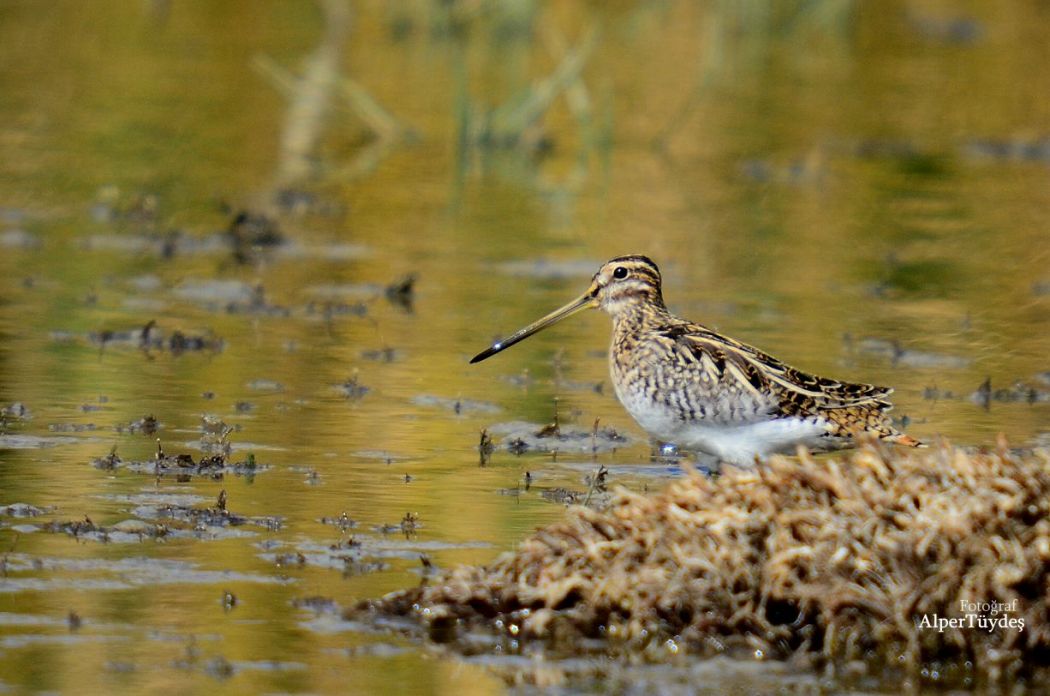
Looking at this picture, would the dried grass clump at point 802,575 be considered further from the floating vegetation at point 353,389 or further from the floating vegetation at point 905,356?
the floating vegetation at point 905,356

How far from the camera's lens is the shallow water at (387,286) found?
5.95 meters

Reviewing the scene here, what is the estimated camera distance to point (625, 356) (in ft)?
25.3

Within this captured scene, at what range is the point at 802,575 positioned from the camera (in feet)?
18.2

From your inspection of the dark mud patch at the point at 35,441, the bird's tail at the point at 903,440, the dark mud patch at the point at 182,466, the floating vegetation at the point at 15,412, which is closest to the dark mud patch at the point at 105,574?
the dark mud patch at the point at 182,466

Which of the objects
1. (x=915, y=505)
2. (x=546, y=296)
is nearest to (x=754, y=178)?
(x=546, y=296)

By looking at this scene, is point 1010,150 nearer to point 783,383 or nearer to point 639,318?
point 639,318

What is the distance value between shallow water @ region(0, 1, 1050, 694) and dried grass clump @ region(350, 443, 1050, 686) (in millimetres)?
328

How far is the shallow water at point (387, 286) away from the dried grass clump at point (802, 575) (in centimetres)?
33

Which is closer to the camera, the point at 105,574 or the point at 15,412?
the point at 105,574

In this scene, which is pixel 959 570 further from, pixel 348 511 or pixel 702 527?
pixel 348 511

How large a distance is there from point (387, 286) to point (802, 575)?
6.02 m

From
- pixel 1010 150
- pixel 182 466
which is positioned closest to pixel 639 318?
pixel 182 466

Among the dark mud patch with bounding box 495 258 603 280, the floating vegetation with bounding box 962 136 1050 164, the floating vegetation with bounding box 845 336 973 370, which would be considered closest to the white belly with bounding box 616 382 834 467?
the floating vegetation with bounding box 845 336 973 370

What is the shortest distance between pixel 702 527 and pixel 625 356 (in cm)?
204
